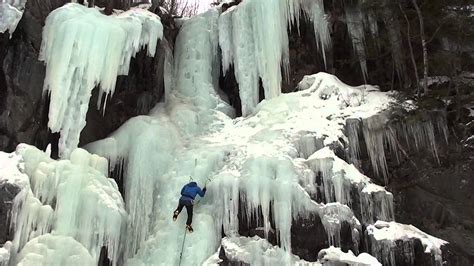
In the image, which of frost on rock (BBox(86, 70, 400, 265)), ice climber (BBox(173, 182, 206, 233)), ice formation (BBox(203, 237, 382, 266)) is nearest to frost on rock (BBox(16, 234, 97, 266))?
frost on rock (BBox(86, 70, 400, 265))

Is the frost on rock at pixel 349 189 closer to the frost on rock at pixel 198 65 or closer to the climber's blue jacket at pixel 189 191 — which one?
the climber's blue jacket at pixel 189 191

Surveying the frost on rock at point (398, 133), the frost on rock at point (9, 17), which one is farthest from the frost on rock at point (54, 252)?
the frost on rock at point (398, 133)

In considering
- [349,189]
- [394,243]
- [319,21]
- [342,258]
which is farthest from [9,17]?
[394,243]

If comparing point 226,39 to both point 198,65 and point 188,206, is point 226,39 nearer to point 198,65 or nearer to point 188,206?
point 198,65

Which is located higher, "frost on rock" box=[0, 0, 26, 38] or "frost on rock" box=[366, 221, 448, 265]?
"frost on rock" box=[0, 0, 26, 38]

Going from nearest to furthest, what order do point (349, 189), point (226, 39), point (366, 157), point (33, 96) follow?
point (349, 189) < point (33, 96) < point (366, 157) < point (226, 39)

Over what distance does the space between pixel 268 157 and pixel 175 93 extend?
336 cm

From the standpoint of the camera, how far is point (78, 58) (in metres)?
10.1

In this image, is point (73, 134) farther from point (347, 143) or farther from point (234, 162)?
point (347, 143)

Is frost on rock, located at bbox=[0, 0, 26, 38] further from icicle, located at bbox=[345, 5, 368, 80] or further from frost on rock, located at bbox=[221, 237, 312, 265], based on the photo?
icicle, located at bbox=[345, 5, 368, 80]

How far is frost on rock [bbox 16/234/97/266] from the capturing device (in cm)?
771

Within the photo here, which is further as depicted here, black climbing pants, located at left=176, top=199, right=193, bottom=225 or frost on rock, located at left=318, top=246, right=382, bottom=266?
black climbing pants, located at left=176, top=199, right=193, bottom=225

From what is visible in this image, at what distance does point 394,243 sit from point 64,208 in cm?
503

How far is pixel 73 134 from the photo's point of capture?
31.9 feet
